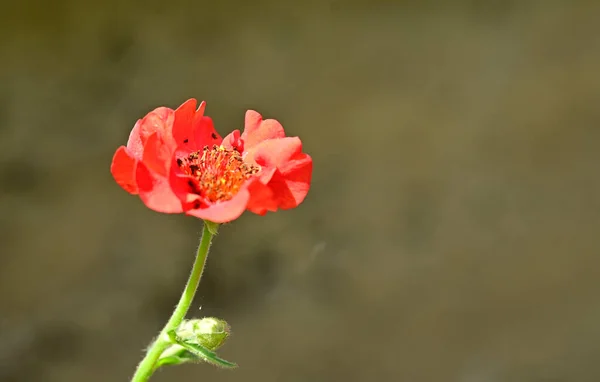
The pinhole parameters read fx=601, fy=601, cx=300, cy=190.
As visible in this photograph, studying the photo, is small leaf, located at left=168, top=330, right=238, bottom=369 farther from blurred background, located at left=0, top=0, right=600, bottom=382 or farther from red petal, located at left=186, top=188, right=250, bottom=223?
blurred background, located at left=0, top=0, right=600, bottom=382

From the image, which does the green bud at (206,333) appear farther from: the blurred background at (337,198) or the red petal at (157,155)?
the blurred background at (337,198)

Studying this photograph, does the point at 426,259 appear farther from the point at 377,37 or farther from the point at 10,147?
the point at 10,147

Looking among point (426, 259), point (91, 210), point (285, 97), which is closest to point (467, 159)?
point (426, 259)

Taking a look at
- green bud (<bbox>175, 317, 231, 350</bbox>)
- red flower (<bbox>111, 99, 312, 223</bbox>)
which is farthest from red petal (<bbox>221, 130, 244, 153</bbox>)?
green bud (<bbox>175, 317, 231, 350</bbox>)

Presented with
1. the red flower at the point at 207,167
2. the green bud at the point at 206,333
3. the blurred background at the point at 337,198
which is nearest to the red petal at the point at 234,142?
the red flower at the point at 207,167

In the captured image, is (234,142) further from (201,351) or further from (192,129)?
(201,351)

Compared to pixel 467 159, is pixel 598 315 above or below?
below
